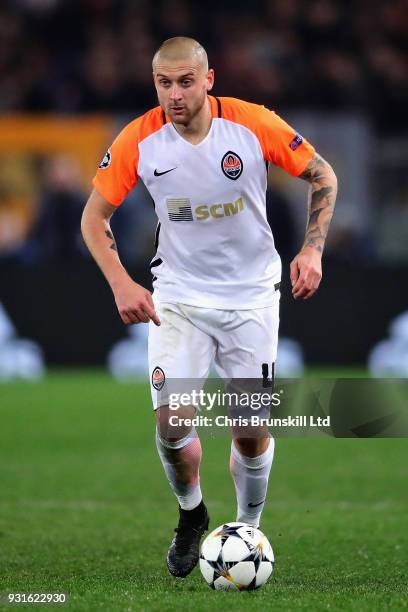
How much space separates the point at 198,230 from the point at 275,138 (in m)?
0.53

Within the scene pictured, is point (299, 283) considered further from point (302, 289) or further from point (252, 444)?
point (252, 444)

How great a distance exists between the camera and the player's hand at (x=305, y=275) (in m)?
5.42

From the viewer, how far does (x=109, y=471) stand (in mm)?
9656

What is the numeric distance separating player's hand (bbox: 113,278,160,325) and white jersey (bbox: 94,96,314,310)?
423 mm

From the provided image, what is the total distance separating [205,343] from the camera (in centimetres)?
595

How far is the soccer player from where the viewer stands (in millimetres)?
5770

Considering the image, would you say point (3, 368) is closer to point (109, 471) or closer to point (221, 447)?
point (221, 447)

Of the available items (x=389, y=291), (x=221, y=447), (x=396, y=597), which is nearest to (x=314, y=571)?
(x=396, y=597)

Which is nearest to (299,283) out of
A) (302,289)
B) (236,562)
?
(302,289)

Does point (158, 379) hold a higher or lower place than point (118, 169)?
lower

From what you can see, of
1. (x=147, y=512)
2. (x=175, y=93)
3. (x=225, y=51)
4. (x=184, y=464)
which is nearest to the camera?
(x=175, y=93)

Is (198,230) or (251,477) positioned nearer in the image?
(198,230)

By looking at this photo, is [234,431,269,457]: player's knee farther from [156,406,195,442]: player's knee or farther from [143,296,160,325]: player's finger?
[143,296,160,325]: player's finger

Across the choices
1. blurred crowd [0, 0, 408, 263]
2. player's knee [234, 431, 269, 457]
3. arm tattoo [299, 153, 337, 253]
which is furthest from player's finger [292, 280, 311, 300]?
blurred crowd [0, 0, 408, 263]
